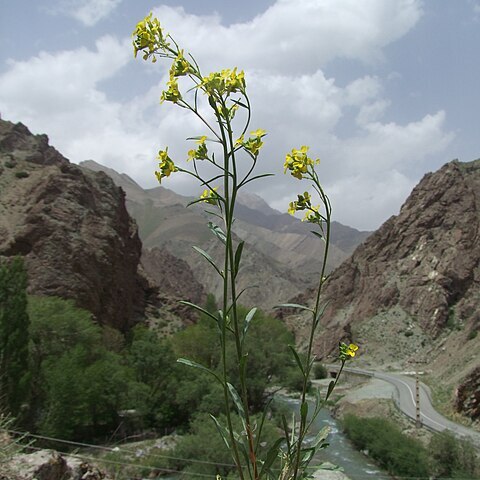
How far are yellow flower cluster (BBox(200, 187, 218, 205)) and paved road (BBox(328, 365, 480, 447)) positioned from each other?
21039 millimetres

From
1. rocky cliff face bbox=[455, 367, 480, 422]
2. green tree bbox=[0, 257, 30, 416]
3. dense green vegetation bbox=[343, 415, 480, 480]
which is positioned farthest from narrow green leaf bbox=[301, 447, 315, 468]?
rocky cliff face bbox=[455, 367, 480, 422]

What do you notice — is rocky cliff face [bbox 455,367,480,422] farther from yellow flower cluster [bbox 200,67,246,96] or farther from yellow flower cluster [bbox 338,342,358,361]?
yellow flower cluster [bbox 200,67,246,96]

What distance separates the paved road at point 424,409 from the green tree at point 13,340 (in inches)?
720

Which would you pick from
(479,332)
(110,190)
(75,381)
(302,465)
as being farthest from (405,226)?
(302,465)

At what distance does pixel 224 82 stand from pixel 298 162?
17.6 inches

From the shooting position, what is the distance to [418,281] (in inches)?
2339

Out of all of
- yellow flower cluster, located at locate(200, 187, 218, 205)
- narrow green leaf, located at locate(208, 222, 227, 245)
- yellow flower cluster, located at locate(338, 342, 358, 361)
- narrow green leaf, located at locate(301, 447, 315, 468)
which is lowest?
narrow green leaf, located at locate(301, 447, 315, 468)

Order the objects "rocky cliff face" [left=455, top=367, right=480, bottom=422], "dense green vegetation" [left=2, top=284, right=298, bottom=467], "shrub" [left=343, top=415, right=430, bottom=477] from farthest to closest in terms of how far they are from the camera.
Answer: "rocky cliff face" [left=455, top=367, right=480, bottom=422] → "dense green vegetation" [left=2, top=284, right=298, bottom=467] → "shrub" [left=343, top=415, right=430, bottom=477]

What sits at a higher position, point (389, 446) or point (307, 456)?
point (307, 456)

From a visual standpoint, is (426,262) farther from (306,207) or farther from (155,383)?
(306,207)

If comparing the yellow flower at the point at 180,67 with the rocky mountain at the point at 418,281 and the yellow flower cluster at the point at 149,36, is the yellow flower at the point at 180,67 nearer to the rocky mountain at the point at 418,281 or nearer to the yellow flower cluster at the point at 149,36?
the yellow flower cluster at the point at 149,36

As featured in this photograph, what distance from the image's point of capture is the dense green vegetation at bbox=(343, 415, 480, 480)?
17.4 meters

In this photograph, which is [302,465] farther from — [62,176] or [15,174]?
[15,174]

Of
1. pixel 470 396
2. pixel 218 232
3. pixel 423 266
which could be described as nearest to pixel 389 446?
pixel 470 396
